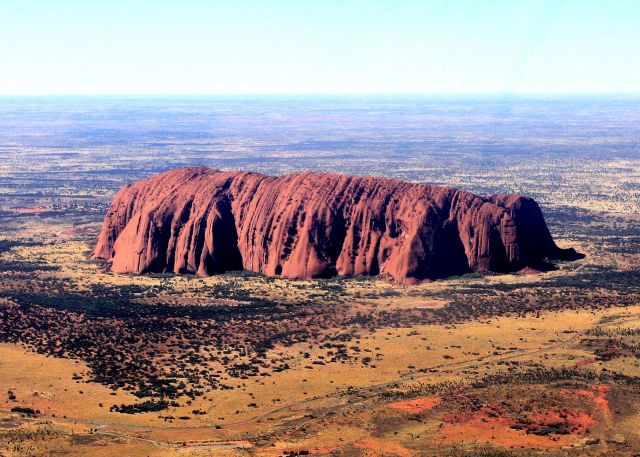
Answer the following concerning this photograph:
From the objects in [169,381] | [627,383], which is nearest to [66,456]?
[169,381]

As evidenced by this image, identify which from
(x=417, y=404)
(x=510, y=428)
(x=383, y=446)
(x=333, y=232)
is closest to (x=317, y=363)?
(x=417, y=404)

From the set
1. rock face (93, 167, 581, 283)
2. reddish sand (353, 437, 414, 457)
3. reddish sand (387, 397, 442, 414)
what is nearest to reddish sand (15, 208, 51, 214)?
rock face (93, 167, 581, 283)

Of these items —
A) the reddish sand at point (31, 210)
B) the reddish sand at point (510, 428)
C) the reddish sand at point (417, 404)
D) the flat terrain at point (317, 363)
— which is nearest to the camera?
the reddish sand at point (510, 428)

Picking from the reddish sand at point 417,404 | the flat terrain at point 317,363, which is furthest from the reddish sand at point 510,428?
the reddish sand at point 417,404

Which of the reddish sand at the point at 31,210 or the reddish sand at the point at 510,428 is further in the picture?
the reddish sand at the point at 31,210

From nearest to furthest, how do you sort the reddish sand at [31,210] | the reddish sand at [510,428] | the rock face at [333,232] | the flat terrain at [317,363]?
the reddish sand at [510,428] < the flat terrain at [317,363] < the rock face at [333,232] < the reddish sand at [31,210]

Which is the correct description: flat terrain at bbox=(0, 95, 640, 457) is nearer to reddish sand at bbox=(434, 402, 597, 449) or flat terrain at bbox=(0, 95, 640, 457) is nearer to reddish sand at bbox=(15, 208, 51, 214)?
reddish sand at bbox=(434, 402, 597, 449)

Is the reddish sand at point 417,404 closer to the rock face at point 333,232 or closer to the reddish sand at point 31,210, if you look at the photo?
the rock face at point 333,232
